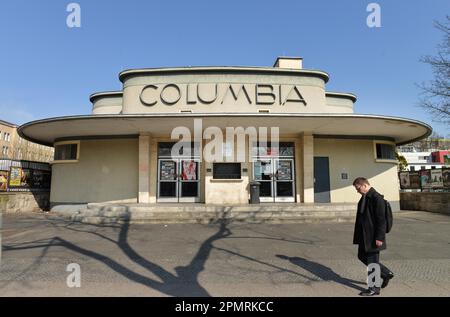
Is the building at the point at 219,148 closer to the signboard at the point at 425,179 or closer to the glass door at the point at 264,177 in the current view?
the glass door at the point at 264,177

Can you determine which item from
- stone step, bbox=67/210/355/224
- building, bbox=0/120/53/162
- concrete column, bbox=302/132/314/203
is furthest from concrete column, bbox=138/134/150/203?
building, bbox=0/120/53/162

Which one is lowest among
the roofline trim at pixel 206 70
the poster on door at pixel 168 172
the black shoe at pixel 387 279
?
the black shoe at pixel 387 279

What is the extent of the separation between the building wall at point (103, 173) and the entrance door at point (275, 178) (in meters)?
6.31

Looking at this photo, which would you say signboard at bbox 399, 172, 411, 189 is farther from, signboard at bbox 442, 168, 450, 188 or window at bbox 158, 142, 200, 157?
window at bbox 158, 142, 200, 157

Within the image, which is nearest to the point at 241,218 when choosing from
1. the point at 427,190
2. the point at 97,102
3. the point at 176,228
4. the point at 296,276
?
the point at 176,228

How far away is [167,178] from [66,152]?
5744mm

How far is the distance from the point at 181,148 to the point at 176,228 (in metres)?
5.82

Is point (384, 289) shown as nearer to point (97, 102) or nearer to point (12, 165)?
point (12, 165)

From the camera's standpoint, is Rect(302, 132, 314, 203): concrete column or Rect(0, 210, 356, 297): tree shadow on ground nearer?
Rect(0, 210, 356, 297): tree shadow on ground

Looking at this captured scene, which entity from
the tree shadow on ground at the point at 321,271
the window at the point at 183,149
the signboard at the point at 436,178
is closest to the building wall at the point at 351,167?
the signboard at the point at 436,178

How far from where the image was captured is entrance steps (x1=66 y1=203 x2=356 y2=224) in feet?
39.6

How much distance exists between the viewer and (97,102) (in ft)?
73.6

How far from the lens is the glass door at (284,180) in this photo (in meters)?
15.6

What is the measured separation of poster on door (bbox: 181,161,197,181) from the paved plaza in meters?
5.29
